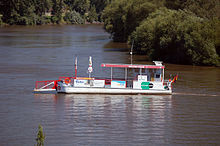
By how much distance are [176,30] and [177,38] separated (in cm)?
190

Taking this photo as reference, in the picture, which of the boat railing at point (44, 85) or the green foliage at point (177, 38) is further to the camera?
the green foliage at point (177, 38)

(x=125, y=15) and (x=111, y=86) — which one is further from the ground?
(x=125, y=15)

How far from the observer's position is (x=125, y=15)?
343ft

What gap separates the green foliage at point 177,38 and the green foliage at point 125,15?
708 cm

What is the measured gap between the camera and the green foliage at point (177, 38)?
6969 centimetres

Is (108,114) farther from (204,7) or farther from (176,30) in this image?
(204,7)

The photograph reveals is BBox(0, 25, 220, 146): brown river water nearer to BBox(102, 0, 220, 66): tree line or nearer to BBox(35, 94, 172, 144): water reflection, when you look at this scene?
BBox(35, 94, 172, 144): water reflection

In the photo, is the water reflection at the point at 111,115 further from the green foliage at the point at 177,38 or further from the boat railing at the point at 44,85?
the green foliage at the point at 177,38

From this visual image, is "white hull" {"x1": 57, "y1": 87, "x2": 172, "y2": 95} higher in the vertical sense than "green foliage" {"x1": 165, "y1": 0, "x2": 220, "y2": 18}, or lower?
lower

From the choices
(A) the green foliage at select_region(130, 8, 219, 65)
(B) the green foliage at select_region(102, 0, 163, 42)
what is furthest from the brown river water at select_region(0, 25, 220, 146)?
(B) the green foliage at select_region(102, 0, 163, 42)

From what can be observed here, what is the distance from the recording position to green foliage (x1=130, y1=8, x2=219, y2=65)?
229 ft

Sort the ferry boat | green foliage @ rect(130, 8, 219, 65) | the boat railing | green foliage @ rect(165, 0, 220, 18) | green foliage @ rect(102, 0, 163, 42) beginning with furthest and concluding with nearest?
green foliage @ rect(102, 0, 163, 42)
green foliage @ rect(165, 0, 220, 18)
green foliage @ rect(130, 8, 219, 65)
the boat railing
the ferry boat

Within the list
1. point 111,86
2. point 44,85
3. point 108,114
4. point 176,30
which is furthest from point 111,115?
point 176,30

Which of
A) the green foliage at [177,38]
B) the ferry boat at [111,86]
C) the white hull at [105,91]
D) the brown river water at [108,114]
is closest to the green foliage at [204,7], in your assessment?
the green foliage at [177,38]
